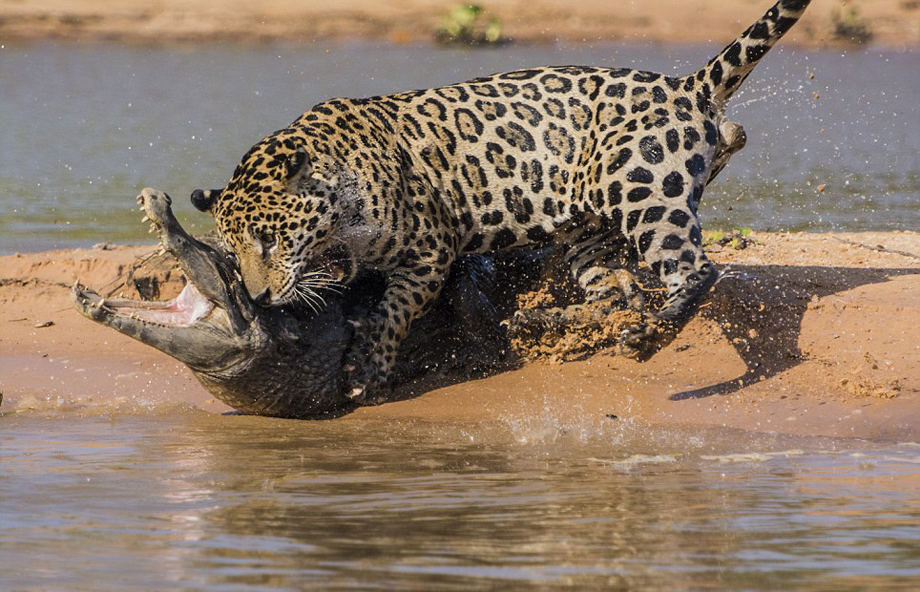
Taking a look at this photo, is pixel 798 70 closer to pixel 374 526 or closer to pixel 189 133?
pixel 189 133

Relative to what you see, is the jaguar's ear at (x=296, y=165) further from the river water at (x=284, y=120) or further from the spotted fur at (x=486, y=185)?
the river water at (x=284, y=120)

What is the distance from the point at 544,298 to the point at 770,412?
5.49ft

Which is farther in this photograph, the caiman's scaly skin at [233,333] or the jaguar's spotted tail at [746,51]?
the jaguar's spotted tail at [746,51]

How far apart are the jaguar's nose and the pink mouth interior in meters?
0.23

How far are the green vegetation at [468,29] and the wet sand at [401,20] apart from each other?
26.0 inches

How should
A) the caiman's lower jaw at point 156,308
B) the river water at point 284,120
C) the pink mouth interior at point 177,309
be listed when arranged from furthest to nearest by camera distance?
the river water at point 284,120 < the pink mouth interior at point 177,309 < the caiman's lower jaw at point 156,308

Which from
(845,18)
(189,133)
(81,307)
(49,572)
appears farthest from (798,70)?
(49,572)

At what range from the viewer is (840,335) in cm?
784

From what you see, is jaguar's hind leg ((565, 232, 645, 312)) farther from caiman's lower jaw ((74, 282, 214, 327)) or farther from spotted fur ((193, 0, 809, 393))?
caiman's lower jaw ((74, 282, 214, 327))

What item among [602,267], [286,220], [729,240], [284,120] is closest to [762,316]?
[602,267]

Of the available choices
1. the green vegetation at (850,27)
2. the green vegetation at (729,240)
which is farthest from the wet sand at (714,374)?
the green vegetation at (850,27)

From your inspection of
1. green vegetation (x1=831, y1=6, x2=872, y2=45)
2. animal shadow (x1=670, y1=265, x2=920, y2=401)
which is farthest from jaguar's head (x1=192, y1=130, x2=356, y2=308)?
green vegetation (x1=831, y1=6, x2=872, y2=45)

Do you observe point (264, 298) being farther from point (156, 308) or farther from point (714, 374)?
point (714, 374)

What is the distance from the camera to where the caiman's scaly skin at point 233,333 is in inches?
275
